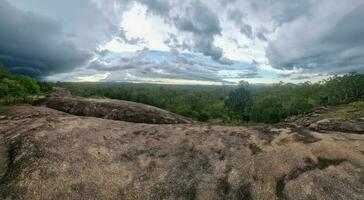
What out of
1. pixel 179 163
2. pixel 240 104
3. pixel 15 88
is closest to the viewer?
pixel 179 163

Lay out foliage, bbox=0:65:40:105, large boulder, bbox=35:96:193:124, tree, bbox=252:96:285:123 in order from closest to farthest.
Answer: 1. large boulder, bbox=35:96:193:124
2. foliage, bbox=0:65:40:105
3. tree, bbox=252:96:285:123

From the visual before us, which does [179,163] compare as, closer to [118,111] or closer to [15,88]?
[118,111]

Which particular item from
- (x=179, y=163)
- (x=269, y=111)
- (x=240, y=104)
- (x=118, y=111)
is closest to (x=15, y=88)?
(x=118, y=111)

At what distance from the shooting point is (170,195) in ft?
29.7

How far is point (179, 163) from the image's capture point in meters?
10.1

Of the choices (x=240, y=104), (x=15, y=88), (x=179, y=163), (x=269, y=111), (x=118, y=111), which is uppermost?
(x=118, y=111)

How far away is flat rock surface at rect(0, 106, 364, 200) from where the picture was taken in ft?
28.4

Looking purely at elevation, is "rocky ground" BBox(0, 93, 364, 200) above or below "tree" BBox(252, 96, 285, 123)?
above

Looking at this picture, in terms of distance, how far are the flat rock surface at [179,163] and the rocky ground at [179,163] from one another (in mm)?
29

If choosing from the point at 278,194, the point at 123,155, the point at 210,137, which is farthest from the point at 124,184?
the point at 278,194

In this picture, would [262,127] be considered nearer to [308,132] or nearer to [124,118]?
[308,132]

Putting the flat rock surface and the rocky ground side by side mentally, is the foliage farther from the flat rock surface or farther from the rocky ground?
the rocky ground

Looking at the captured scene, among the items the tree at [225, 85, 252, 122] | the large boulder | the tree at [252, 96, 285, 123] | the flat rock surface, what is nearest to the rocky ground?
the flat rock surface

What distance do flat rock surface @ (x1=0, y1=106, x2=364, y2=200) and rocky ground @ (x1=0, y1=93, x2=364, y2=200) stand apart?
29 mm
